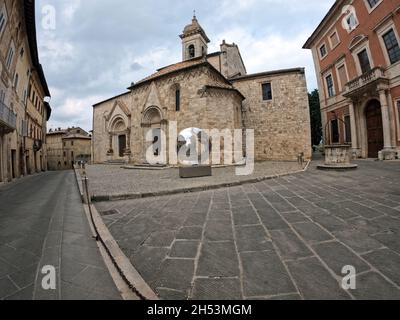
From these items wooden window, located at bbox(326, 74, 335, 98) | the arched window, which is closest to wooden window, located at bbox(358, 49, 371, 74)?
wooden window, located at bbox(326, 74, 335, 98)

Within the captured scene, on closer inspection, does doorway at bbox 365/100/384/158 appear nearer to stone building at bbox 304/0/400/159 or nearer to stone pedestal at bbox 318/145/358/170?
stone building at bbox 304/0/400/159

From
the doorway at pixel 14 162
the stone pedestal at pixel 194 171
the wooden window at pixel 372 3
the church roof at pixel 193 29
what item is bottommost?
the stone pedestal at pixel 194 171

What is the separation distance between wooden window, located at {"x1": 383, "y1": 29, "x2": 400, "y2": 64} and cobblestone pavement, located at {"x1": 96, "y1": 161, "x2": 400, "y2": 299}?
12742 millimetres

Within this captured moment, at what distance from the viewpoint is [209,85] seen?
44.8 ft

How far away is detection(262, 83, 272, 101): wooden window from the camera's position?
57.9 ft

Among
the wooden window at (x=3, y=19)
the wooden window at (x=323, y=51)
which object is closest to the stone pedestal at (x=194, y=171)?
the wooden window at (x=3, y=19)

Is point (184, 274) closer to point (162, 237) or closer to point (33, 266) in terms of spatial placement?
point (162, 237)

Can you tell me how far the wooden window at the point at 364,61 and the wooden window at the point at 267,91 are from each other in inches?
261

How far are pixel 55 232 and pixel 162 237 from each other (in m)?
1.82

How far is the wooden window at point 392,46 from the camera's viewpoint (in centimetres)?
1114

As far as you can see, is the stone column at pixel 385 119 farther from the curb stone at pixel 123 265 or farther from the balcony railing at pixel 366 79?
the curb stone at pixel 123 265

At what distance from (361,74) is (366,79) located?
100 cm
